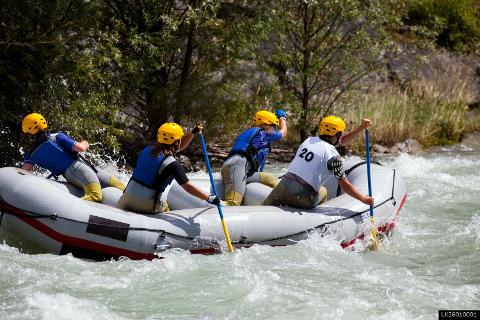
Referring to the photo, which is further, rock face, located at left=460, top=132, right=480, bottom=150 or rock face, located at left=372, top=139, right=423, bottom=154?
rock face, located at left=460, top=132, right=480, bottom=150

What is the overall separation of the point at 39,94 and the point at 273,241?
206 inches

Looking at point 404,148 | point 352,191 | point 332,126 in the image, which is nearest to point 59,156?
point 332,126

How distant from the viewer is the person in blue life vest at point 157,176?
7.86m

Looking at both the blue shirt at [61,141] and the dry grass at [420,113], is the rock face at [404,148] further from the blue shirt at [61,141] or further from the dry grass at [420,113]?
the blue shirt at [61,141]

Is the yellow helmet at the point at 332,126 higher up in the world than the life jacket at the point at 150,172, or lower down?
higher up

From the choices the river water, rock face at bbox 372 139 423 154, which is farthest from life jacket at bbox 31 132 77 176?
rock face at bbox 372 139 423 154

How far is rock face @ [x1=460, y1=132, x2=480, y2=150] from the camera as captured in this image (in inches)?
683

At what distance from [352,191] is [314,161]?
1.74ft

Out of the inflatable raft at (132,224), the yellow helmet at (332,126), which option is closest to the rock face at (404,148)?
the inflatable raft at (132,224)

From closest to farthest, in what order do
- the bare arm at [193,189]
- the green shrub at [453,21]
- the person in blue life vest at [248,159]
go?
the bare arm at [193,189], the person in blue life vest at [248,159], the green shrub at [453,21]

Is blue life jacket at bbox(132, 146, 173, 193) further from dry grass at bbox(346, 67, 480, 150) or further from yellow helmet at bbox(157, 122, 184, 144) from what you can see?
dry grass at bbox(346, 67, 480, 150)

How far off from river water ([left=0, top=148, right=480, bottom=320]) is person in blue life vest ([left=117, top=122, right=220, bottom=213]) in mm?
661

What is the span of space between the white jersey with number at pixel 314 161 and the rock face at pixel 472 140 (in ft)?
31.4

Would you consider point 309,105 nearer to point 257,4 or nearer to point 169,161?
point 257,4
